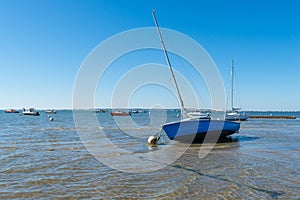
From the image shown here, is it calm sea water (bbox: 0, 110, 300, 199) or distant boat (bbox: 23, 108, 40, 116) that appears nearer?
calm sea water (bbox: 0, 110, 300, 199)

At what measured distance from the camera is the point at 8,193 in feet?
27.0

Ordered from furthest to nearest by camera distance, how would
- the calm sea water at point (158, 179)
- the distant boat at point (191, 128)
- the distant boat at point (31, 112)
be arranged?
the distant boat at point (31, 112) → the distant boat at point (191, 128) → the calm sea water at point (158, 179)

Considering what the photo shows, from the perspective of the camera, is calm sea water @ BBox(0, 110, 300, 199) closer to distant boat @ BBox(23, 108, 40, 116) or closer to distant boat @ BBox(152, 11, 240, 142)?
distant boat @ BBox(152, 11, 240, 142)

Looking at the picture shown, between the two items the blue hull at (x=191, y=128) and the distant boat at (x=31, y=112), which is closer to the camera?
the blue hull at (x=191, y=128)

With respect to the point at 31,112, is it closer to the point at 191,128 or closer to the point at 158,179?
the point at 191,128

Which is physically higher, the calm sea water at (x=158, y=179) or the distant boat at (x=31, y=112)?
the distant boat at (x=31, y=112)

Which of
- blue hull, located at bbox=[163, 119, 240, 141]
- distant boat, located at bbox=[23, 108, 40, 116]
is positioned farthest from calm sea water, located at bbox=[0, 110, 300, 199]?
distant boat, located at bbox=[23, 108, 40, 116]

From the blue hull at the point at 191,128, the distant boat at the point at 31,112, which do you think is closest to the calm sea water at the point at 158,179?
the blue hull at the point at 191,128

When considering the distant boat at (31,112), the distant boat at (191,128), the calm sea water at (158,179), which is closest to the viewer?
the calm sea water at (158,179)

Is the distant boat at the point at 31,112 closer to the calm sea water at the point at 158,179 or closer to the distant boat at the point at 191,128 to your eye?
the distant boat at the point at 191,128

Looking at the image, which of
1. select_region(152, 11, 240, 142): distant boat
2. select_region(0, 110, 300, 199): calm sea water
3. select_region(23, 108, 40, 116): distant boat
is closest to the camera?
select_region(0, 110, 300, 199): calm sea water

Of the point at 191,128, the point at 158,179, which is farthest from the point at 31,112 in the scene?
the point at 158,179

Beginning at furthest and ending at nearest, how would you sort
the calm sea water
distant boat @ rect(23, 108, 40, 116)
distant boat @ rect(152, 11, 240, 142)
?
distant boat @ rect(23, 108, 40, 116)
distant boat @ rect(152, 11, 240, 142)
the calm sea water

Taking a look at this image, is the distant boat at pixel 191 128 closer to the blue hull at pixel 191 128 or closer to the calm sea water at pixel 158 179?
the blue hull at pixel 191 128
